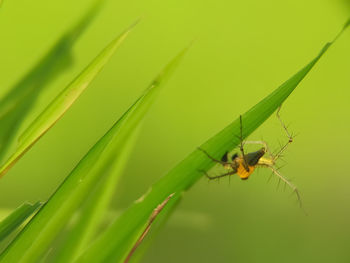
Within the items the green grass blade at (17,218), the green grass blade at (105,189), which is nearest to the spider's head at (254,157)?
the green grass blade at (105,189)

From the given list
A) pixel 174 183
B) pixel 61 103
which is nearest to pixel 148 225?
pixel 174 183

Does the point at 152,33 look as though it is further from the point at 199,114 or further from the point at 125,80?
the point at 199,114

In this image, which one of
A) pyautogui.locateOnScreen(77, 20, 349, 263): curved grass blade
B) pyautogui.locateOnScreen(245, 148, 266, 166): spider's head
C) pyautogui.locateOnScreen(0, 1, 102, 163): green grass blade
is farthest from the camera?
pyautogui.locateOnScreen(245, 148, 266, 166): spider's head

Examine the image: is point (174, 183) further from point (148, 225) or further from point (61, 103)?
point (61, 103)

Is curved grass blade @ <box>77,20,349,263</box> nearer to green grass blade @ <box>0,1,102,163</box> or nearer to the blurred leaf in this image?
the blurred leaf

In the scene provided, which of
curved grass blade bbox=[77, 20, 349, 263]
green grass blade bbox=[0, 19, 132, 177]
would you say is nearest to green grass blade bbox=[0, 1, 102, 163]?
green grass blade bbox=[0, 19, 132, 177]

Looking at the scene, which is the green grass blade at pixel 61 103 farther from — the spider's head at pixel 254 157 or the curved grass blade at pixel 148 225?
the spider's head at pixel 254 157
